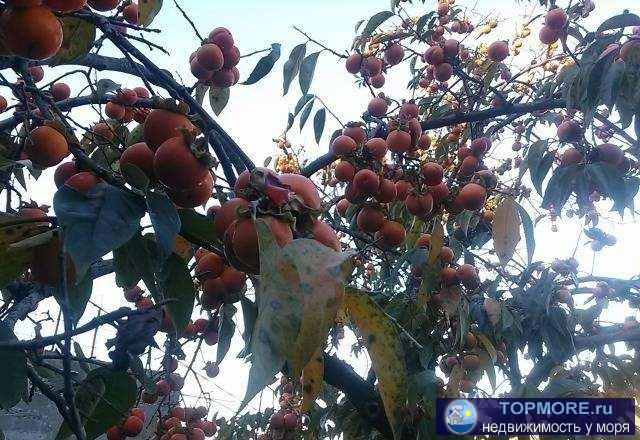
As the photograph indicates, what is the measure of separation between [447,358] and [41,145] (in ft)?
5.11

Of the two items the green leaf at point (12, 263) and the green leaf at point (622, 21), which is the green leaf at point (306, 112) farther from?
the green leaf at point (12, 263)

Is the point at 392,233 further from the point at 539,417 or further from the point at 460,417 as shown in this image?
the point at 539,417

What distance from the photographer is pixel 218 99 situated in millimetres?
1227

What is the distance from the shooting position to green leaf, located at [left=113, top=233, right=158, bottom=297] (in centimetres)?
61

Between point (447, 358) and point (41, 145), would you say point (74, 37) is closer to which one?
point (41, 145)

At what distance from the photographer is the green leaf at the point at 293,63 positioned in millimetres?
1629

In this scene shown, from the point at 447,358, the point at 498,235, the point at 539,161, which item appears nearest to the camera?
the point at 498,235

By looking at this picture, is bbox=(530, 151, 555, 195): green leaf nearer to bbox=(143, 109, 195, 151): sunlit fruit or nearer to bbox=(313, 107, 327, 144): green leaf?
bbox=(313, 107, 327, 144): green leaf

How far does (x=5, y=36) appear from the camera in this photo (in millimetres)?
583

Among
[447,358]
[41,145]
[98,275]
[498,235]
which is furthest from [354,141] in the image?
[447,358]

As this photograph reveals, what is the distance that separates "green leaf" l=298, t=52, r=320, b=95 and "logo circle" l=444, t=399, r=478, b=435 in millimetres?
927

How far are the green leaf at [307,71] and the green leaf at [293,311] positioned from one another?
1.28 metres

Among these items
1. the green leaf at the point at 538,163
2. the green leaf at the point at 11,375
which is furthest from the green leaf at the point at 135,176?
the green leaf at the point at 538,163

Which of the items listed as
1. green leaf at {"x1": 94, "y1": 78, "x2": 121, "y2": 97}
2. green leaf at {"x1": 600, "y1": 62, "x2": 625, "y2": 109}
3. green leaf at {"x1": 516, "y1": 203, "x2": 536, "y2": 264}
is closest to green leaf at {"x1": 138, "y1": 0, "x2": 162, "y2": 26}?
green leaf at {"x1": 94, "y1": 78, "x2": 121, "y2": 97}
